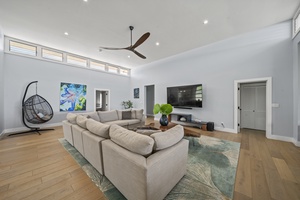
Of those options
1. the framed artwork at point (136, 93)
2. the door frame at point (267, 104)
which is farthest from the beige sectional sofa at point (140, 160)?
the framed artwork at point (136, 93)

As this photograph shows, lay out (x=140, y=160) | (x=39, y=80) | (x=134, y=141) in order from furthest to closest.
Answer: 1. (x=39, y=80)
2. (x=134, y=141)
3. (x=140, y=160)

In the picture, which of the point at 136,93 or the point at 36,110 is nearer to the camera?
the point at 36,110

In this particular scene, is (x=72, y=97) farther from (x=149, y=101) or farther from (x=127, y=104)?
(x=149, y=101)

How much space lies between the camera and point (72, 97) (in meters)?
5.55

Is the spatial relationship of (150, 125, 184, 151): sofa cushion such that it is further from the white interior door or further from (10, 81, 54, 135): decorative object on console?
(10, 81, 54, 135): decorative object on console

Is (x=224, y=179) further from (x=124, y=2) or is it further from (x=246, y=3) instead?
(x=124, y=2)

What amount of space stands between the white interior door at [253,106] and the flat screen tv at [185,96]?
6.23ft

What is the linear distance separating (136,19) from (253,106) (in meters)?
5.40

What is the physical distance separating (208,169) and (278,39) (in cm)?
436

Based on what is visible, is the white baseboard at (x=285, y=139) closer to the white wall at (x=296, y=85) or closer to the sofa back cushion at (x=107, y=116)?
the white wall at (x=296, y=85)

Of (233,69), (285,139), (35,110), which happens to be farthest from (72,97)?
(285,139)

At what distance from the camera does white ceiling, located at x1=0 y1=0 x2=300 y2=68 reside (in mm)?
2564

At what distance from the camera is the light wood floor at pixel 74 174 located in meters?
1.47

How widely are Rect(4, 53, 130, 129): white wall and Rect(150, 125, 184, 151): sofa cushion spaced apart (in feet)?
18.7
